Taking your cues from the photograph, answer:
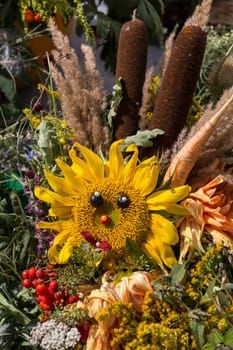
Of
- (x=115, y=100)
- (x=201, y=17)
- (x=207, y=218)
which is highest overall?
(x=201, y=17)

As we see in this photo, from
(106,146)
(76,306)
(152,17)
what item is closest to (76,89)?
(106,146)

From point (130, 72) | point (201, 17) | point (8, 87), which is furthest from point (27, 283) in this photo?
point (8, 87)

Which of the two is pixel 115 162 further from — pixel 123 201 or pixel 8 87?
pixel 8 87

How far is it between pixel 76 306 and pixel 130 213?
Answer: 0.48 ft

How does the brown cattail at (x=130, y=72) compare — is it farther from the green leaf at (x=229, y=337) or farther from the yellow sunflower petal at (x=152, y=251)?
the green leaf at (x=229, y=337)

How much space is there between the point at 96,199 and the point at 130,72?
216 mm

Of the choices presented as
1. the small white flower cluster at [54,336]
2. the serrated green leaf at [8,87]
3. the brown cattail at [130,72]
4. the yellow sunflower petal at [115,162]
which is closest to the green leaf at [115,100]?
the brown cattail at [130,72]

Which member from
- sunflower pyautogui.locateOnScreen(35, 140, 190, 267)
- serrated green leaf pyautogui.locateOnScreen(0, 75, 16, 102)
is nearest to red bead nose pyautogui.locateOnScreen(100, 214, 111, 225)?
sunflower pyautogui.locateOnScreen(35, 140, 190, 267)

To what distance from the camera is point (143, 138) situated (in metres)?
0.85

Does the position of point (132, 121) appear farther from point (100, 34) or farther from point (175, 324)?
point (100, 34)

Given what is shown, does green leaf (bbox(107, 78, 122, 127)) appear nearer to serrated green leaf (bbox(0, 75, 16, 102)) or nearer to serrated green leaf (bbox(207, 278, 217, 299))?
serrated green leaf (bbox(207, 278, 217, 299))

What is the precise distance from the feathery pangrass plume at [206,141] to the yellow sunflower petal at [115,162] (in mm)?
73

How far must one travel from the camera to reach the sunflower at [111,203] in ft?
2.60

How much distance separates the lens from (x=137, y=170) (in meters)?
0.81
